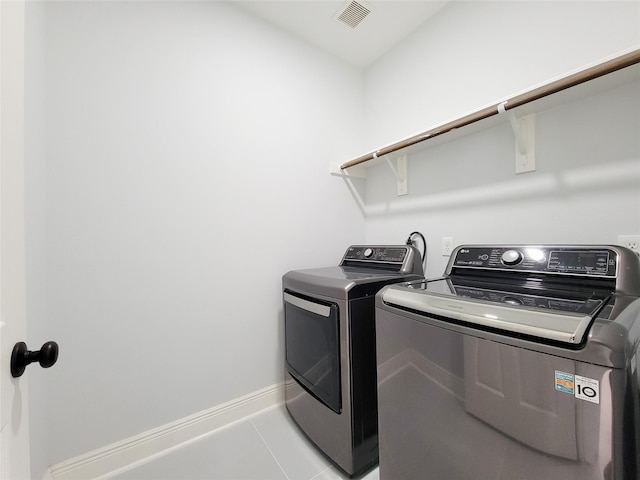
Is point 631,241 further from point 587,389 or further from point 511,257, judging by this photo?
point 587,389

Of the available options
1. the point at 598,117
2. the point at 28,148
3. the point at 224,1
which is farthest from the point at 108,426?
the point at 598,117

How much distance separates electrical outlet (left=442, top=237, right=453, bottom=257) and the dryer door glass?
89cm

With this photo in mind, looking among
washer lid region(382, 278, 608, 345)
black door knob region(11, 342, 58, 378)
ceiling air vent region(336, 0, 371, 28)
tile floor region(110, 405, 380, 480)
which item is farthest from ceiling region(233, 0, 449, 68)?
tile floor region(110, 405, 380, 480)

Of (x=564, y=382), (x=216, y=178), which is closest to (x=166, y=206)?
(x=216, y=178)

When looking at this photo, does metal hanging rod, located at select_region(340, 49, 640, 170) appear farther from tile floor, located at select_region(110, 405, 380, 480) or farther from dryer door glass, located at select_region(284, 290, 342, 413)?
tile floor, located at select_region(110, 405, 380, 480)

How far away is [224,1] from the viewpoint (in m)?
1.55

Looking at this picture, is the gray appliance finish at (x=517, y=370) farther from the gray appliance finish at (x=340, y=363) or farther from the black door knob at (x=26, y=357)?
the black door knob at (x=26, y=357)

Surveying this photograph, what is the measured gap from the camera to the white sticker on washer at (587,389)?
1.67 feet

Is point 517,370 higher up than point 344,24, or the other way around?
point 344,24

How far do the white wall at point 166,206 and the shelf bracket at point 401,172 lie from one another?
0.57 meters

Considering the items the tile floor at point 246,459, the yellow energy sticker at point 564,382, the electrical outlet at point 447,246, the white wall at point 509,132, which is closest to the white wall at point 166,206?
the tile floor at point 246,459

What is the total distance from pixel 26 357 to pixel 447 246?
1.76 metres

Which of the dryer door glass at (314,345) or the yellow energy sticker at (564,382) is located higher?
the yellow energy sticker at (564,382)

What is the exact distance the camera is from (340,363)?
1.13 metres
